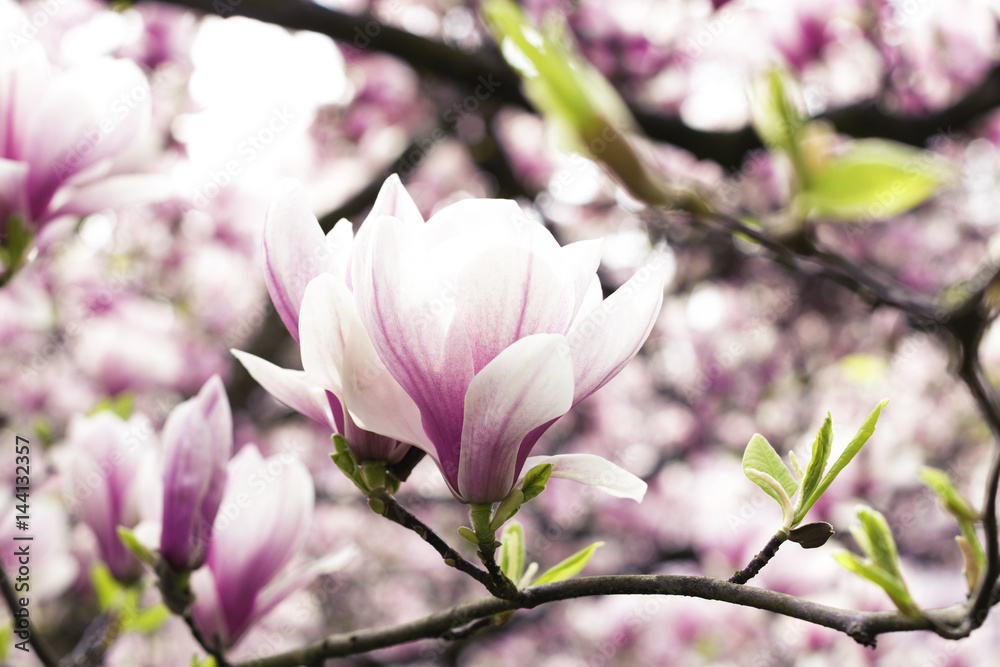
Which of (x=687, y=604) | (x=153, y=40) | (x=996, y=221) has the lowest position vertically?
(x=996, y=221)

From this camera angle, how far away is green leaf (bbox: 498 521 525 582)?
494 mm

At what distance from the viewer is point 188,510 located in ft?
2.04

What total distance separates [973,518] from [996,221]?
3499mm

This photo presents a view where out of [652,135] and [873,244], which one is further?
[873,244]

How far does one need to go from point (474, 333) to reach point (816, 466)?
0.66ft

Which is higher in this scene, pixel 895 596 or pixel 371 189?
pixel 895 596

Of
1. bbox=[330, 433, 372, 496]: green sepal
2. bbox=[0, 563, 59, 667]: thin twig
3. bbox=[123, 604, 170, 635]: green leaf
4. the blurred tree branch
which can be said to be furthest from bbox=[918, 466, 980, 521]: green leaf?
the blurred tree branch

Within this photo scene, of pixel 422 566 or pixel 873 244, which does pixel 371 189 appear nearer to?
pixel 873 244

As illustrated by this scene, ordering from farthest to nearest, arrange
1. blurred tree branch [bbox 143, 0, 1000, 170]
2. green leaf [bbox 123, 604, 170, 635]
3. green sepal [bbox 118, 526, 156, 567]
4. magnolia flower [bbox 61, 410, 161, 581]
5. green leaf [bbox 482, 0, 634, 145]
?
blurred tree branch [bbox 143, 0, 1000, 170] < green leaf [bbox 123, 604, 170, 635] < magnolia flower [bbox 61, 410, 161, 581] < green sepal [bbox 118, 526, 156, 567] < green leaf [bbox 482, 0, 634, 145]

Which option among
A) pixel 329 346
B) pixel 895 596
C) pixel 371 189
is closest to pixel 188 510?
pixel 329 346

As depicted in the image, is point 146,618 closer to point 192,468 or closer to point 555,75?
point 192,468

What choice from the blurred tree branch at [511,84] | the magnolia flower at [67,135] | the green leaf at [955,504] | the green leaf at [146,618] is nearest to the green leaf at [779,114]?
the green leaf at [955,504]

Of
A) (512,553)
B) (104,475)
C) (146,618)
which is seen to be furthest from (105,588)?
(512,553)

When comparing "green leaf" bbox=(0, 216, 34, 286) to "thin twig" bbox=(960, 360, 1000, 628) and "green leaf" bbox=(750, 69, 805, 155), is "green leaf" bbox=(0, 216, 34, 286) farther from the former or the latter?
"thin twig" bbox=(960, 360, 1000, 628)
